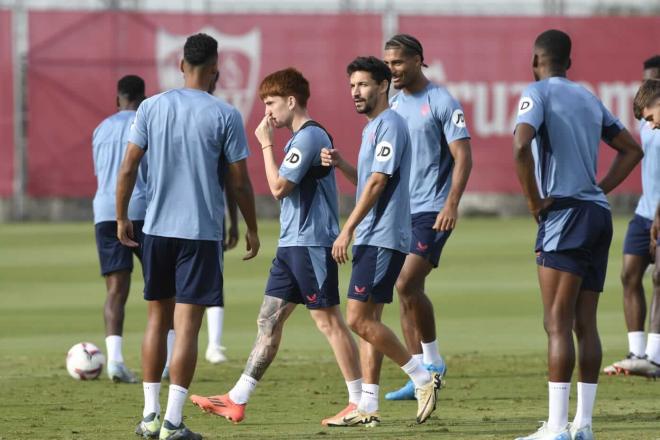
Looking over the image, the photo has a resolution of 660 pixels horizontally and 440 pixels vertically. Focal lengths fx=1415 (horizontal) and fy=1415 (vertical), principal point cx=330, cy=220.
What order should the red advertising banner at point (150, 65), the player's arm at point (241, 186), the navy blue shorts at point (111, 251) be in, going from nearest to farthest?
the player's arm at point (241, 186) → the navy blue shorts at point (111, 251) → the red advertising banner at point (150, 65)

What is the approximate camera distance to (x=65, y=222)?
99.9ft

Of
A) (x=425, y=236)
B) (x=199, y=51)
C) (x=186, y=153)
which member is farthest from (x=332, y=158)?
(x=425, y=236)

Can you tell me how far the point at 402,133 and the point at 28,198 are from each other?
21620mm

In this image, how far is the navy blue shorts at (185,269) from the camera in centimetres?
826

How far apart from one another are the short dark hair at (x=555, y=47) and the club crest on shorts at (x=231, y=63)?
21.6 m

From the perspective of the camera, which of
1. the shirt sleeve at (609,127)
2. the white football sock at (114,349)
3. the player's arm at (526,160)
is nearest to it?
the player's arm at (526,160)

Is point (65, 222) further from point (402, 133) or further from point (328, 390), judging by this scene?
point (402, 133)

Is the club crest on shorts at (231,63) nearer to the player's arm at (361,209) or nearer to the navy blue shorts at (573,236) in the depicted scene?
the player's arm at (361,209)

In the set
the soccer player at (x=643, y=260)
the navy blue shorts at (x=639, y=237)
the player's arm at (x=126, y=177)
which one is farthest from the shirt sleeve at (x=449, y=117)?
the player's arm at (x=126, y=177)

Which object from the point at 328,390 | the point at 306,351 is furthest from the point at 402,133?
the point at 306,351

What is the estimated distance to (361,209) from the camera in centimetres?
858

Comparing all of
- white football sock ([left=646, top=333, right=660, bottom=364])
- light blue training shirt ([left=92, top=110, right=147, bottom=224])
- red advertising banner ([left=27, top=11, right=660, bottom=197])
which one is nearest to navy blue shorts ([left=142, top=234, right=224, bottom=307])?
light blue training shirt ([left=92, top=110, right=147, bottom=224])

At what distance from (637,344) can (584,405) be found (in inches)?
141

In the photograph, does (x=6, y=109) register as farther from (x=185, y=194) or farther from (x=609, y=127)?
(x=609, y=127)
